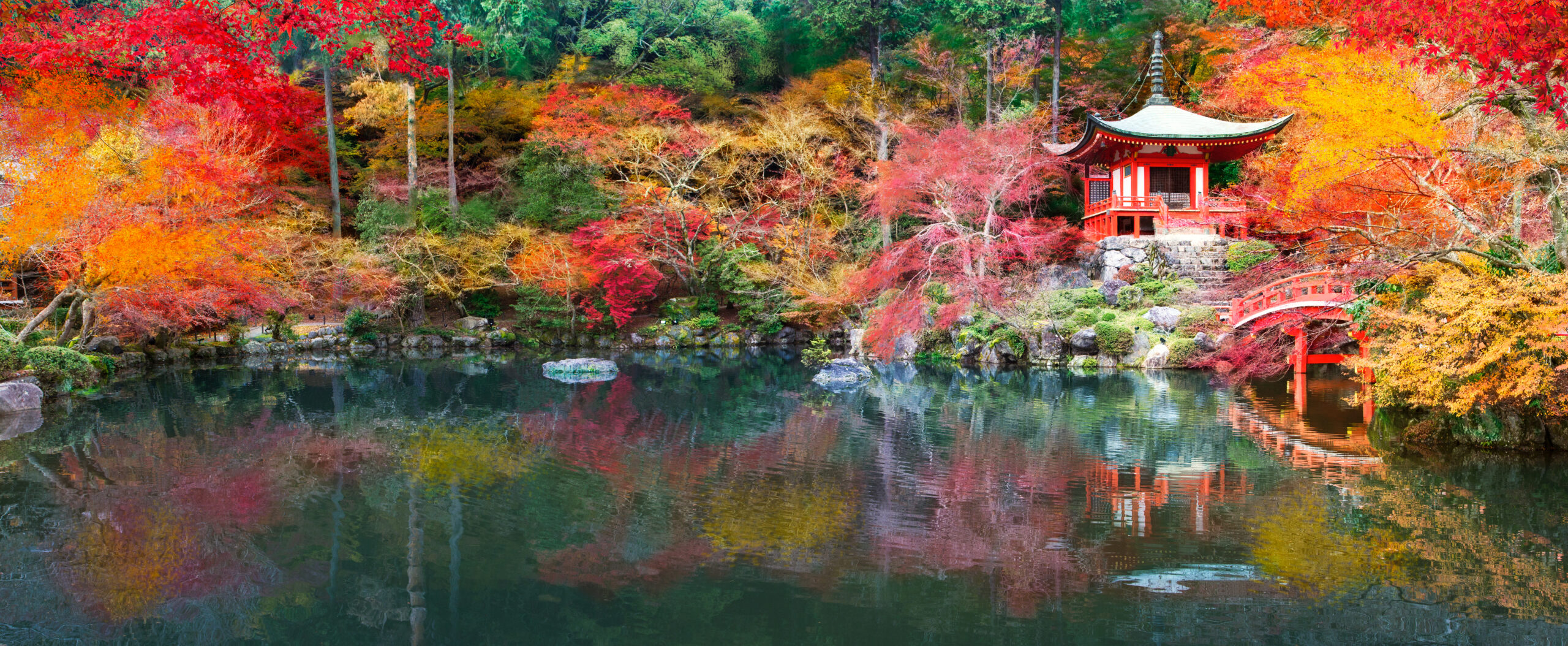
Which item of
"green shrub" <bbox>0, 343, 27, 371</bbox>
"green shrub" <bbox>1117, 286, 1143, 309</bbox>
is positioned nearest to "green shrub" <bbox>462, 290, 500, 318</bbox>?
"green shrub" <bbox>0, 343, 27, 371</bbox>

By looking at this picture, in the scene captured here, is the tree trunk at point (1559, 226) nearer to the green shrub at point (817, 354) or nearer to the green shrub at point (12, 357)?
the green shrub at point (817, 354)

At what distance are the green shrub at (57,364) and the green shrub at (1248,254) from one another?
19203 mm

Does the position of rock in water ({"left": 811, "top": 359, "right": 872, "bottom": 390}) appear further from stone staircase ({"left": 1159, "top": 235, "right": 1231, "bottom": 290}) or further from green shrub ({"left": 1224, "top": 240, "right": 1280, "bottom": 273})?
green shrub ({"left": 1224, "top": 240, "right": 1280, "bottom": 273})

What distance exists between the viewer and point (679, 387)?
14750 mm

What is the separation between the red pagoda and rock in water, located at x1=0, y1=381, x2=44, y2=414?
18248 millimetres

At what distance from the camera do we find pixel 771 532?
6230 mm

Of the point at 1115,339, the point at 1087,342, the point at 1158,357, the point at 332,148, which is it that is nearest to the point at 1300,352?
the point at 1158,357

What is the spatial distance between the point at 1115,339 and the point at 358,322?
16561 mm

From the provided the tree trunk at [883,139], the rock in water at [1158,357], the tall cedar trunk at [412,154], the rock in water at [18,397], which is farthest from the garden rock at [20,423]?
the rock in water at [1158,357]

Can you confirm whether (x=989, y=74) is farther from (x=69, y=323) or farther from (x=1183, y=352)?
(x=69, y=323)

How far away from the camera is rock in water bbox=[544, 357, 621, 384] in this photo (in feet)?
52.2

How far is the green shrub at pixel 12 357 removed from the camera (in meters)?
11.6

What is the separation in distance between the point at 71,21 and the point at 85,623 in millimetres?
3475

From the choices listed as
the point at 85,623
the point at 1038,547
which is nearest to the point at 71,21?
the point at 85,623
